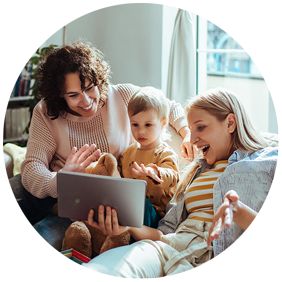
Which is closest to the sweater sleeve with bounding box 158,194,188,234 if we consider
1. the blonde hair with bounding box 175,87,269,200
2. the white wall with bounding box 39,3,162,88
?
the blonde hair with bounding box 175,87,269,200

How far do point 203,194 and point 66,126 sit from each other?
2.11ft

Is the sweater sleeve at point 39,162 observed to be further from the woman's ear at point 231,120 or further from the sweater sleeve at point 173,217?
the woman's ear at point 231,120

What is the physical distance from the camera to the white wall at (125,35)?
48.3 inches

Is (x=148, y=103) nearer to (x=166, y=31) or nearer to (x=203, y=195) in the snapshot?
(x=203, y=195)

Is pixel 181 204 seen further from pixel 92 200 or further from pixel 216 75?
pixel 216 75

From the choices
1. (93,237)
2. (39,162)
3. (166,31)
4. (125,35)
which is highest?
(166,31)

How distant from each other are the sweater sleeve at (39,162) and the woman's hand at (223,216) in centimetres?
67

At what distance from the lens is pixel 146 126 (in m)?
1.22

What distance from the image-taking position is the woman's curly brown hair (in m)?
1.21

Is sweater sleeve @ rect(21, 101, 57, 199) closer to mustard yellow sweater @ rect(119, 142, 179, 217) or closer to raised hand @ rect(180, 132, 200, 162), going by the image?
mustard yellow sweater @ rect(119, 142, 179, 217)

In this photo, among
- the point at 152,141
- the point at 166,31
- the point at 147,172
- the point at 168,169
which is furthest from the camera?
the point at 166,31

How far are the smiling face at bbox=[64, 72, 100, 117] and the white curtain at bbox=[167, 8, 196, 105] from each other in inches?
36.9

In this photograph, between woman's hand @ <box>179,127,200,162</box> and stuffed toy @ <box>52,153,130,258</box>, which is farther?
woman's hand @ <box>179,127,200,162</box>

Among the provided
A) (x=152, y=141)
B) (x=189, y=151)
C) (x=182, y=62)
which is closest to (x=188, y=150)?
(x=189, y=151)
